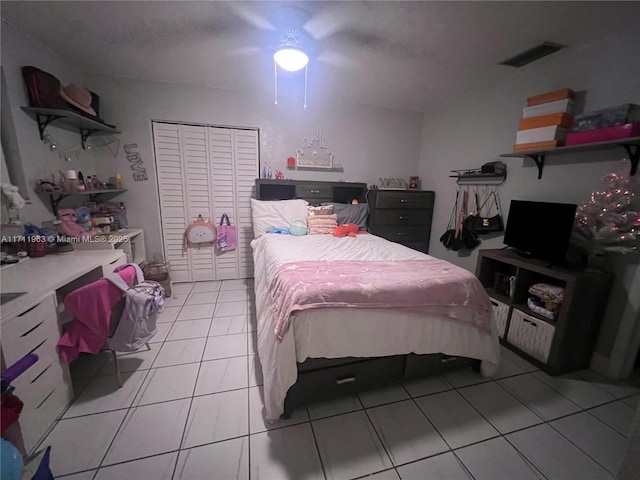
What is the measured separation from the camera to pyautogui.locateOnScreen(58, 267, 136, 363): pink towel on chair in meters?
1.42

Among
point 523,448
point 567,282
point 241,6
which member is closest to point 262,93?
point 241,6

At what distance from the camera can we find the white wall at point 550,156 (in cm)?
181

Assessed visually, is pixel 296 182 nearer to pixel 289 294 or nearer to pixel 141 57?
pixel 141 57

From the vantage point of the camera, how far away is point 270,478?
119 cm

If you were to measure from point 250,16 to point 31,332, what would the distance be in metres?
2.25

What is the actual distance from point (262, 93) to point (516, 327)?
12.0 feet

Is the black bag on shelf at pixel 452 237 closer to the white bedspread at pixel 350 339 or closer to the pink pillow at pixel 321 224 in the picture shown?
the pink pillow at pixel 321 224

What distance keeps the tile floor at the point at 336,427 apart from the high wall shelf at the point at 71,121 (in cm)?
197

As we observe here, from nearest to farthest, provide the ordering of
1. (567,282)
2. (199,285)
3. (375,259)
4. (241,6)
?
1. (241,6)
2. (567,282)
3. (375,259)
4. (199,285)

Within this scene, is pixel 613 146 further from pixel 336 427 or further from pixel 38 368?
pixel 38 368

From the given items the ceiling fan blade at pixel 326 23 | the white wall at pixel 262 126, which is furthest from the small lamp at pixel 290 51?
the white wall at pixel 262 126

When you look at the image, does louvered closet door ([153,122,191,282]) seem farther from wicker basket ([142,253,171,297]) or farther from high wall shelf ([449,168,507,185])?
high wall shelf ([449,168,507,185])

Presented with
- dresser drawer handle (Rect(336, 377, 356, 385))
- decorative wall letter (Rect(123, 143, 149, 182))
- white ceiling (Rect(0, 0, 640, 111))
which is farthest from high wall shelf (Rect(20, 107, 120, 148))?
dresser drawer handle (Rect(336, 377, 356, 385))

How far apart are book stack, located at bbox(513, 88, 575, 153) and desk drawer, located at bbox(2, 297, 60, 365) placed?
3.48 m
